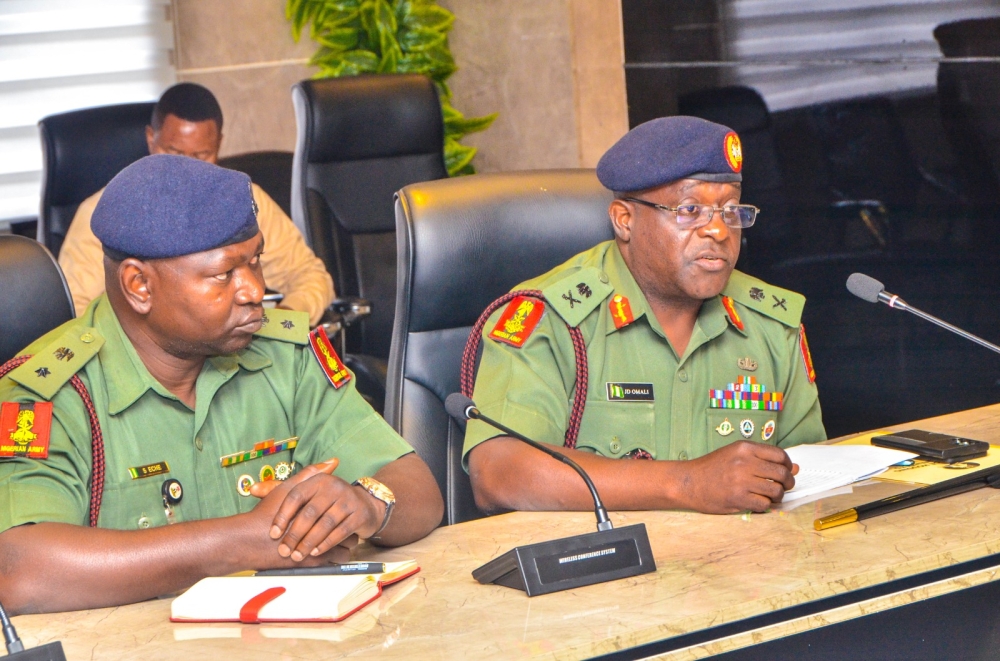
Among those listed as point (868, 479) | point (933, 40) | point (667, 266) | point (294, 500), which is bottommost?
point (868, 479)

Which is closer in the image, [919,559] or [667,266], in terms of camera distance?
[919,559]

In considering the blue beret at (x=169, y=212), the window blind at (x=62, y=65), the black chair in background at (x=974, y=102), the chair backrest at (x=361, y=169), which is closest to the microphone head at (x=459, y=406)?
Answer: the blue beret at (x=169, y=212)

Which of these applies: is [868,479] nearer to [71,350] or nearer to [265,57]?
[71,350]

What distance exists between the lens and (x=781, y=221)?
10.6 ft

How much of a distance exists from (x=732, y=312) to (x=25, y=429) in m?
1.17

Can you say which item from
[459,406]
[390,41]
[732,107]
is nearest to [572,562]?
[459,406]

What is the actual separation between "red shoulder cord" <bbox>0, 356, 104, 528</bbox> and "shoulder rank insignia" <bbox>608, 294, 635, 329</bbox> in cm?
86

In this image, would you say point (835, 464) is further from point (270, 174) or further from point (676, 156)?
point (270, 174)

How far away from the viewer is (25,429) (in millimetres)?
1575

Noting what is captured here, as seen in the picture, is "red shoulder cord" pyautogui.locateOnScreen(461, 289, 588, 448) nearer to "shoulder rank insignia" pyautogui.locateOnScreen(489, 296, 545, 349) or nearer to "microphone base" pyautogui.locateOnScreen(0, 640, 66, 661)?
"shoulder rank insignia" pyautogui.locateOnScreen(489, 296, 545, 349)

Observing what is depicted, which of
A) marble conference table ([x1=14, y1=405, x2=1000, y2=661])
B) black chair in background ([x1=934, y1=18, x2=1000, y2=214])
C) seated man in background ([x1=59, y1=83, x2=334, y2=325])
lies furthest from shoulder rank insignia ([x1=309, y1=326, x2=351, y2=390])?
black chair in background ([x1=934, y1=18, x2=1000, y2=214])

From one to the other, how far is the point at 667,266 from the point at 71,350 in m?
0.94

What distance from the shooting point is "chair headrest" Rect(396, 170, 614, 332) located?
2.16 meters

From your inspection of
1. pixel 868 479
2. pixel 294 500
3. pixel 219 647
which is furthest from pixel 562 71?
pixel 219 647
